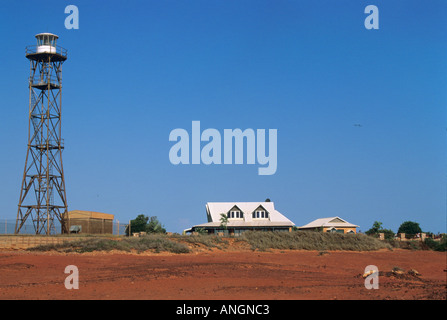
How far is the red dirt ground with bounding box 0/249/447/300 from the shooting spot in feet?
54.5

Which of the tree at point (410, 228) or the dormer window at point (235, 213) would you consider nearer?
the dormer window at point (235, 213)

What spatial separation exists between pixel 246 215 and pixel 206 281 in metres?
44.7

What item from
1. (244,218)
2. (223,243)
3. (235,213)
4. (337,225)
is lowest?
(223,243)

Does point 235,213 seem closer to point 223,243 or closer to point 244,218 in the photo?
point 244,218

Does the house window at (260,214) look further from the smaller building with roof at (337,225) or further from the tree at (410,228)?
the tree at (410,228)

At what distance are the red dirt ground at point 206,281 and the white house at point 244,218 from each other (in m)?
30.7

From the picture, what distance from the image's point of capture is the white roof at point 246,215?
61719 millimetres

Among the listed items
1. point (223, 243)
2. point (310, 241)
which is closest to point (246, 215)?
point (310, 241)

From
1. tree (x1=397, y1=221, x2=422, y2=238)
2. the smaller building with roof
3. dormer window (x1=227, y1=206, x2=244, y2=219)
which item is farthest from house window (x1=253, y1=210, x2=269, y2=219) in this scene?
tree (x1=397, y1=221, x2=422, y2=238)

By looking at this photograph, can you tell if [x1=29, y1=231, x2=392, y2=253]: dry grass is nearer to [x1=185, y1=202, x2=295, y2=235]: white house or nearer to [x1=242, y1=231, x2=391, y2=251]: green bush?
[x1=242, y1=231, x2=391, y2=251]: green bush

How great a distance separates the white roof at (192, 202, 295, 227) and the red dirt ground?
31.7 metres

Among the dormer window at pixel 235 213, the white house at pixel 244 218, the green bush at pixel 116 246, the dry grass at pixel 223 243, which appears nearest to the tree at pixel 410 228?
the white house at pixel 244 218

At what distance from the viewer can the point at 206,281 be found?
65.5 feet
